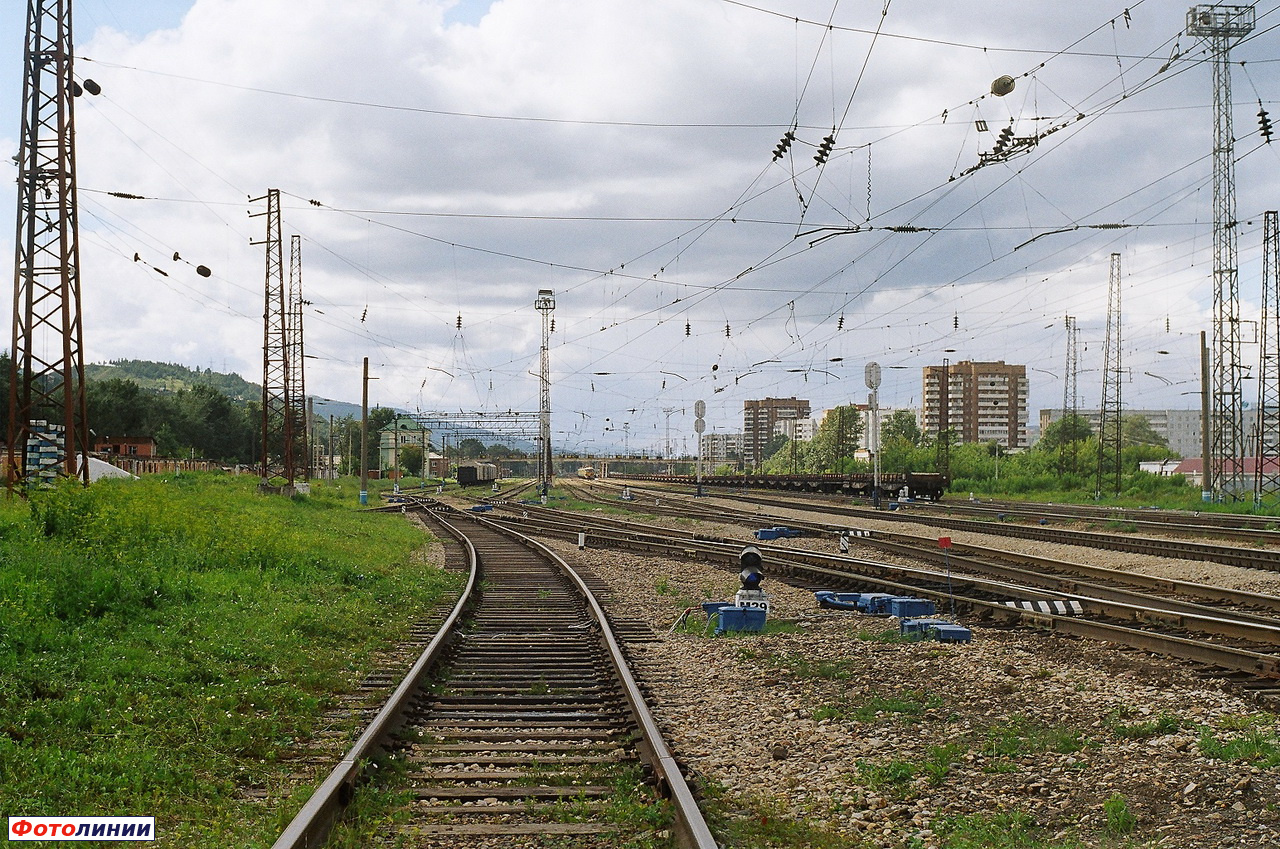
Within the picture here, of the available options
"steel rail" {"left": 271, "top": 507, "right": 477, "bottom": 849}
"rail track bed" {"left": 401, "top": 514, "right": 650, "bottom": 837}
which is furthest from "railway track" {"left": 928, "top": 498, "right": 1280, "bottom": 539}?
"steel rail" {"left": 271, "top": 507, "right": 477, "bottom": 849}

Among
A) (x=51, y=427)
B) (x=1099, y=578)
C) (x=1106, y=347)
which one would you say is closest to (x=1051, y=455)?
(x=1106, y=347)

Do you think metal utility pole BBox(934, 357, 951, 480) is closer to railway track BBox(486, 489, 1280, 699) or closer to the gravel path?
railway track BBox(486, 489, 1280, 699)

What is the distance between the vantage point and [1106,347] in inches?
2195

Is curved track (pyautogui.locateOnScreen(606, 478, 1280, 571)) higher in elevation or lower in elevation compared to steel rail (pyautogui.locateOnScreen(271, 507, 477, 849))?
lower

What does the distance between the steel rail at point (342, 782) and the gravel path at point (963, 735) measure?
93.2 inches

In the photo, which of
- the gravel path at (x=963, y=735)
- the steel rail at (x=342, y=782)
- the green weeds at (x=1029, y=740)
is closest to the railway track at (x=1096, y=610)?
the gravel path at (x=963, y=735)

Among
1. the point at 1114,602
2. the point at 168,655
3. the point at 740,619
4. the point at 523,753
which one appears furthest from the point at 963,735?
the point at 1114,602

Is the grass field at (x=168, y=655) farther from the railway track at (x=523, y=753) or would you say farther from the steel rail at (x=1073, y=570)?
the steel rail at (x=1073, y=570)

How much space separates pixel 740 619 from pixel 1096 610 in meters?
5.48

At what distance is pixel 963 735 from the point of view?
851 cm

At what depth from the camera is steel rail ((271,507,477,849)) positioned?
18.4 ft

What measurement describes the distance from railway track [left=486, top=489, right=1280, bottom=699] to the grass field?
7.97 m

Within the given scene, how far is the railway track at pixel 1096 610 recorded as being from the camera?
434 inches

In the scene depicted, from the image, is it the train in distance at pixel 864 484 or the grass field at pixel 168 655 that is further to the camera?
the train in distance at pixel 864 484
